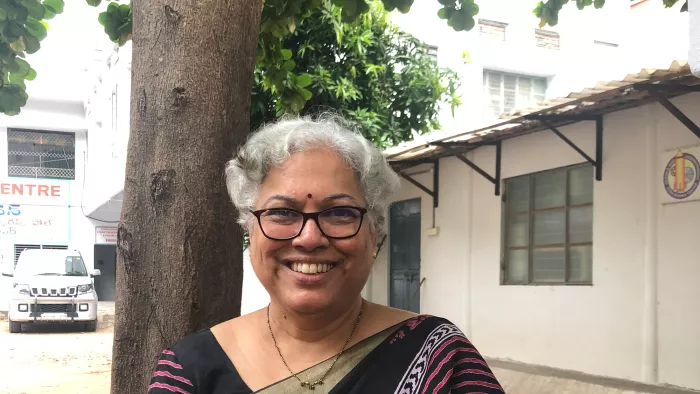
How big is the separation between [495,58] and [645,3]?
11.5ft

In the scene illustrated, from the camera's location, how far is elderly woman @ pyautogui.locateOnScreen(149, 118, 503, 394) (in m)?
1.67

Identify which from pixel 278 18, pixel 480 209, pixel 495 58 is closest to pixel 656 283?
→ pixel 480 209

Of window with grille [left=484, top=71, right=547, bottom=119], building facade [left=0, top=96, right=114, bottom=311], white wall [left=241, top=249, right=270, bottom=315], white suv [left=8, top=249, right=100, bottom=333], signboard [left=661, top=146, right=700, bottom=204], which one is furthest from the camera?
building facade [left=0, top=96, right=114, bottom=311]

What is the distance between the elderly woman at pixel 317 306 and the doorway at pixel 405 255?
775 centimetres

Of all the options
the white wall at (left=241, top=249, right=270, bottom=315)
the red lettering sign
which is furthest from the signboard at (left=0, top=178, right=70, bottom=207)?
the white wall at (left=241, top=249, right=270, bottom=315)

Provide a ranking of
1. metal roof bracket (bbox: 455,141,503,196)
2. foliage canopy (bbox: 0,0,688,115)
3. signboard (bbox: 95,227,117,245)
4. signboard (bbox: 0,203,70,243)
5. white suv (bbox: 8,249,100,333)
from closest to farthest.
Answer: foliage canopy (bbox: 0,0,688,115), metal roof bracket (bbox: 455,141,503,196), white suv (bbox: 8,249,100,333), signboard (bbox: 0,203,70,243), signboard (bbox: 95,227,117,245)

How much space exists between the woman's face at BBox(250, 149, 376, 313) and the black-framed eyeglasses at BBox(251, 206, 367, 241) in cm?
1

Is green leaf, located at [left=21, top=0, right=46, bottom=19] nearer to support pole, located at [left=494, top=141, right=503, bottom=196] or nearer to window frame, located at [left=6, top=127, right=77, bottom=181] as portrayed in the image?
support pole, located at [left=494, top=141, right=503, bottom=196]

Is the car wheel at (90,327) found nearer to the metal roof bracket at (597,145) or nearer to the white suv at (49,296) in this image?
the white suv at (49,296)

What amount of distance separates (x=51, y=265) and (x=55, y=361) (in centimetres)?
489

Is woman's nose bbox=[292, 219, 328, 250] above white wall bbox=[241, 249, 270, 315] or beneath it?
above

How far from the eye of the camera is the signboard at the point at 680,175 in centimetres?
561

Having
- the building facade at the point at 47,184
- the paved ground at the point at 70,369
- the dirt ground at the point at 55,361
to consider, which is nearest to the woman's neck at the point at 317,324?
the paved ground at the point at 70,369

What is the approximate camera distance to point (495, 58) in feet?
40.9
